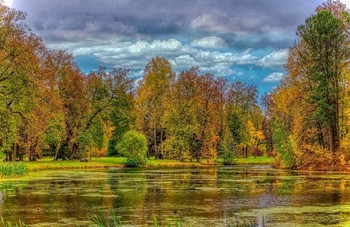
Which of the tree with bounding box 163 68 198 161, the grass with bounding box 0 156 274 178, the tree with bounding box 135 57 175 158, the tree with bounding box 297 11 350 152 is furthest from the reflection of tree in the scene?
the tree with bounding box 135 57 175 158

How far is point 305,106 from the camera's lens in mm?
54406

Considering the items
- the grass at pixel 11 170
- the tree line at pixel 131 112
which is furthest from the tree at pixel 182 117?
the grass at pixel 11 170

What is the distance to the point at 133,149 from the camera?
63.9 meters

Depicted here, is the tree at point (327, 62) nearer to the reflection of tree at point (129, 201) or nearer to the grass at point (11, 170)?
the reflection of tree at point (129, 201)

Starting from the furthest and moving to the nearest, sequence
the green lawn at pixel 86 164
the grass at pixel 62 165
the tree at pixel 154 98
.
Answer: the tree at pixel 154 98, the green lawn at pixel 86 164, the grass at pixel 62 165

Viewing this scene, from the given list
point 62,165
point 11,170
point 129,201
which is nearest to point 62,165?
A: point 62,165

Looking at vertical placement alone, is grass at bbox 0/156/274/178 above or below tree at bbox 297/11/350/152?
below

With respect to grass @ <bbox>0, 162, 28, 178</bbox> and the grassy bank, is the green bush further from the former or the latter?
grass @ <bbox>0, 162, 28, 178</bbox>

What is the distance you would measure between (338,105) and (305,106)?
3.96 m

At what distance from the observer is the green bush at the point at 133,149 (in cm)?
6334

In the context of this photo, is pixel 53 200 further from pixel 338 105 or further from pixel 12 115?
pixel 338 105

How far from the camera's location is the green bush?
6334 cm

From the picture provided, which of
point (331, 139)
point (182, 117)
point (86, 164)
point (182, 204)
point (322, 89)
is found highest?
point (322, 89)

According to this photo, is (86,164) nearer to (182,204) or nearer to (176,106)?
(176,106)
